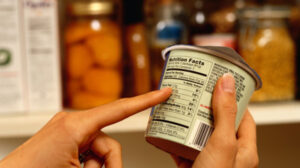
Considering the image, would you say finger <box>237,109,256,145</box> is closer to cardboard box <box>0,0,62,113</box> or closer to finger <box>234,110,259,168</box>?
finger <box>234,110,259,168</box>

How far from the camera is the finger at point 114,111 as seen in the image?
1.40 ft

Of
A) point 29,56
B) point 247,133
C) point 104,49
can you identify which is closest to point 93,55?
point 104,49

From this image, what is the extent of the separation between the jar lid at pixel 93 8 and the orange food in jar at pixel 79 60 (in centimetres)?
7

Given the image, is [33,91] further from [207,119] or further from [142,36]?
[207,119]

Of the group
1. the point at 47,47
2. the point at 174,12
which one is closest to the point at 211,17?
the point at 174,12

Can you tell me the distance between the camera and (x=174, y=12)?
77cm

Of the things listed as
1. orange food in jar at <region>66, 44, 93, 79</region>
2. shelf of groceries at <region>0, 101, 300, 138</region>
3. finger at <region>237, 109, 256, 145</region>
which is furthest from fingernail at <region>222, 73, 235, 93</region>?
orange food in jar at <region>66, 44, 93, 79</region>

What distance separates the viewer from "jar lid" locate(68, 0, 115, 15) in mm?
708

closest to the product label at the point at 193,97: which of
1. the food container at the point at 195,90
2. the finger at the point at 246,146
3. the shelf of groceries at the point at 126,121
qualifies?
the food container at the point at 195,90

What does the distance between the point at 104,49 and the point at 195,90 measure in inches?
13.7

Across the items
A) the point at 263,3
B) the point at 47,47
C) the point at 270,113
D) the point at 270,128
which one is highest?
the point at 263,3

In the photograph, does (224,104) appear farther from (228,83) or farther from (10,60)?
(10,60)

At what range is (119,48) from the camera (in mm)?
740

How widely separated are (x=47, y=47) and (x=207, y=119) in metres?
0.41
